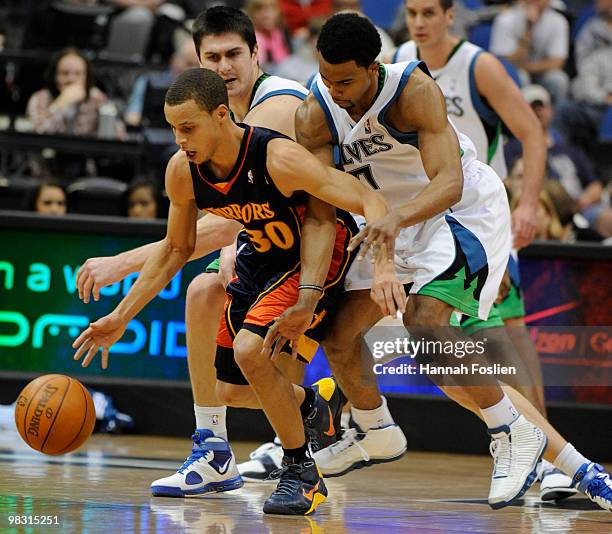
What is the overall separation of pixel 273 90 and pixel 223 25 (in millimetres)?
378

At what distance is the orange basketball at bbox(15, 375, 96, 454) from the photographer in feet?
16.1

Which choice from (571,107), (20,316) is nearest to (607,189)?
(571,107)

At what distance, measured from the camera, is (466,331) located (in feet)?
19.8

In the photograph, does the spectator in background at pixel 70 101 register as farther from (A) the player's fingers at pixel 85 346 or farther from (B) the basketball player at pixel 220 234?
(A) the player's fingers at pixel 85 346

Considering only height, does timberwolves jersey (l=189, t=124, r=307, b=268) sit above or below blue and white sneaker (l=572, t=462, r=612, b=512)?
above

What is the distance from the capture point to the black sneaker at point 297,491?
15.1 ft

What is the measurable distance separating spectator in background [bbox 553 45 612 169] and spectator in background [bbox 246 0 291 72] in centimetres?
274

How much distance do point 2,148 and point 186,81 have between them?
5.82 m

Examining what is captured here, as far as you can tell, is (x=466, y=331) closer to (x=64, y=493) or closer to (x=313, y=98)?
(x=313, y=98)

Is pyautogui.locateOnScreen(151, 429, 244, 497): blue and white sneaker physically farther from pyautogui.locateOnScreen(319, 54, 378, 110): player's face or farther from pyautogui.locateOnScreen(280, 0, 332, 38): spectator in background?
pyautogui.locateOnScreen(280, 0, 332, 38): spectator in background

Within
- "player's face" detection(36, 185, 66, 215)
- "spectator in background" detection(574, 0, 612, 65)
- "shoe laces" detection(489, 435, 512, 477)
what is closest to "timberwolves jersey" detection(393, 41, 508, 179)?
"shoe laces" detection(489, 435, 512, 477)

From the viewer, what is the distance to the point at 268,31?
38.2ft

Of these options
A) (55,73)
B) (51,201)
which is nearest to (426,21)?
(51,201)

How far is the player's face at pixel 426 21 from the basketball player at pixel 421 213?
3.83ft
